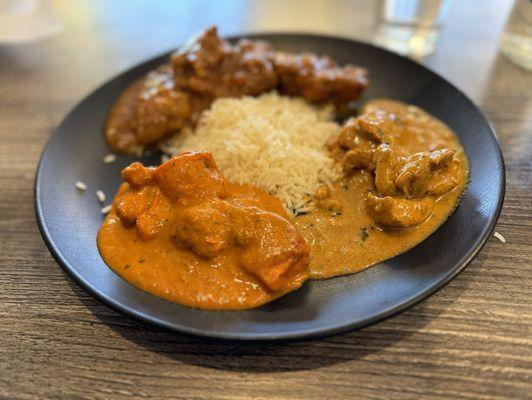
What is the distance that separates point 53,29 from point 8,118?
4.64ft

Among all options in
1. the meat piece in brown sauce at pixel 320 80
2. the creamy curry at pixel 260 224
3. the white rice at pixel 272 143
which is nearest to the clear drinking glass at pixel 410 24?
the meat piece in brown sauce at pixel 320 80

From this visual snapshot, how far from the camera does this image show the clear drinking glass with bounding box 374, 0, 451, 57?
3.58m

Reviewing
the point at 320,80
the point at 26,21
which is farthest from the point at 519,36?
the point at 26,21

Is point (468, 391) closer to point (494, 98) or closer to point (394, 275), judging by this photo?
point (394, 275)

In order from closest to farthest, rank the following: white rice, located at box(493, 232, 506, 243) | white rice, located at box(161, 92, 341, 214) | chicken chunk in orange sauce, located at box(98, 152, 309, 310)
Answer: chicken chunk in orange sauce, located at box(98, 152, 309, 310), white rice, located at box(493, 232, 506, 243), white rice, located at box(161, 92, 341, 214)

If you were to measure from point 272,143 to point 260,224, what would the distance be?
0.74m

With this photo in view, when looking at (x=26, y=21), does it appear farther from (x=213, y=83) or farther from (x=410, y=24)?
(x=410, y=24)

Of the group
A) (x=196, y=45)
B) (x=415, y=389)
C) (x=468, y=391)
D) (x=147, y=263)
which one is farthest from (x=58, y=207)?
(x=468, y=391)

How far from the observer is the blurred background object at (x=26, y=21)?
4.16m

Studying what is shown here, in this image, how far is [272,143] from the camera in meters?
2.62

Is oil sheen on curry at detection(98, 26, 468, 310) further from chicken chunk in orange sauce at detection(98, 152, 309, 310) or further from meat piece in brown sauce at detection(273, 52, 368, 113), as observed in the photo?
meat piece in brown sauce at detection(273, 52, 368, 113)

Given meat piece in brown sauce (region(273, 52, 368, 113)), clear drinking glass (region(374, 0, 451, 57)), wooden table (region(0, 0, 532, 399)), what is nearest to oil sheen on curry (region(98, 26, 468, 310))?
wooden table (region(0, 0, 532, 399))

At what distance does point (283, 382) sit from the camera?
1.74 metres

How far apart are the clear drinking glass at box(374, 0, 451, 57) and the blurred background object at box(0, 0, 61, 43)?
313 cm
